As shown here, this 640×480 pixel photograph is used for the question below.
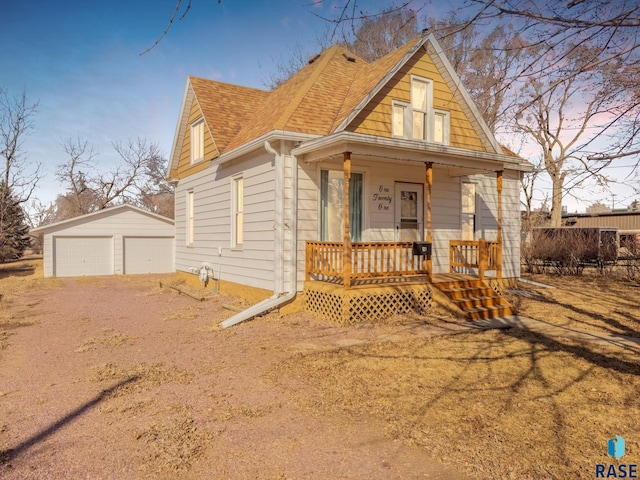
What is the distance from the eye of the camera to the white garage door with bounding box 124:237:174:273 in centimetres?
2216

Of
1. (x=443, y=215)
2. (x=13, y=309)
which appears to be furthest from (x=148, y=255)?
(x=443, y=215)

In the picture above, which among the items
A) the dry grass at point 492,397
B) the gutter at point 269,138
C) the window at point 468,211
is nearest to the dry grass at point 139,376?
the dry grass at point 492,397

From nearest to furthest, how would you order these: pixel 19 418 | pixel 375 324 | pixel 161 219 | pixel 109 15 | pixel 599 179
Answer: pixel 19 418
pixel 599 179
pixel 109 15
pixel 375 324
pixel 161 219

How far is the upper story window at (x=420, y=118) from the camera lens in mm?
10820

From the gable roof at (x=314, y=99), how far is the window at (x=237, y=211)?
3.25 ft

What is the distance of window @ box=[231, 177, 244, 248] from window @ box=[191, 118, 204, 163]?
2690 millimetres

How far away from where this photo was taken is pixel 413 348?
6.52 m

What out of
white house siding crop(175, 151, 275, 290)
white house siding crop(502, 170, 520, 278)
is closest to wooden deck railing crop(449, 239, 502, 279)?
white house siding crop(502, 170, 520, 278)

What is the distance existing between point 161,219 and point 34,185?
9195 mm

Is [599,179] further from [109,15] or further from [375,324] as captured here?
[109,15]

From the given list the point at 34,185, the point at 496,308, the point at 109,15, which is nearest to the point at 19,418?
the point at 109,15

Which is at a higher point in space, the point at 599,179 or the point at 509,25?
the point at 509,25

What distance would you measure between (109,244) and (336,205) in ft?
52.0

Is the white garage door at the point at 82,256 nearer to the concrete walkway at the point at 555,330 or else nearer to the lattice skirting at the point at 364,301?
the lattice skirting at the point at 364,301
